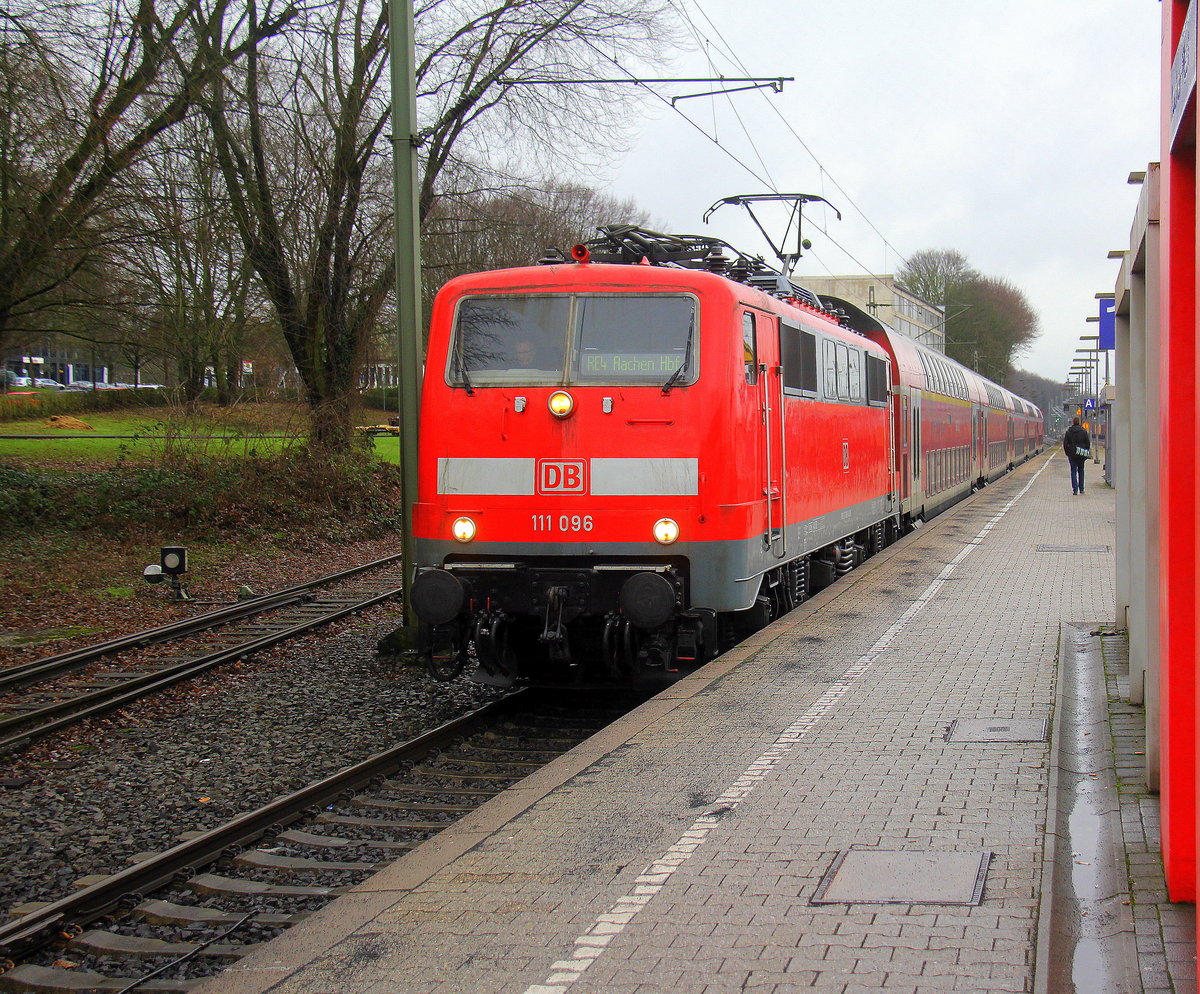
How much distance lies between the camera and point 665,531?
8055 millimetres

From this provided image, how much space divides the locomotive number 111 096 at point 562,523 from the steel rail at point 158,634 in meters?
4.50

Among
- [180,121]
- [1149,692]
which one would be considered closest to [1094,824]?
[1149,692]

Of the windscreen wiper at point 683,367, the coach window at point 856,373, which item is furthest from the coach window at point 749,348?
the coach window at point 856,373

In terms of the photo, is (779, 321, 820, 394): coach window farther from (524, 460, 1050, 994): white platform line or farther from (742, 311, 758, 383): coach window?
(524, 460, 1050, 994): white platform line

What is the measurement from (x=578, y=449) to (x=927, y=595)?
5475mm

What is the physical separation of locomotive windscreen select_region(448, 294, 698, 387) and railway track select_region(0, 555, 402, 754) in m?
3.56

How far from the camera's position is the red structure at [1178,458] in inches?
156

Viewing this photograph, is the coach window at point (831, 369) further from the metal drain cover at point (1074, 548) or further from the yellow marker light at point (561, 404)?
the metal drain cover at point (1074, 548)

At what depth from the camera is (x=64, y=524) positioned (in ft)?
55.4

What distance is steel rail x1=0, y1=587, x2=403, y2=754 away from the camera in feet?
26.3

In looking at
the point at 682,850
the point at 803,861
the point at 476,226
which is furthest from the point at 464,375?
the point at 476,226

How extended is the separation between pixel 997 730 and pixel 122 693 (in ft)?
21.1

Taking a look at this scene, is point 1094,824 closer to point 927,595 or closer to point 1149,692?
point 1149,692

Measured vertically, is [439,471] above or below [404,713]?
above
